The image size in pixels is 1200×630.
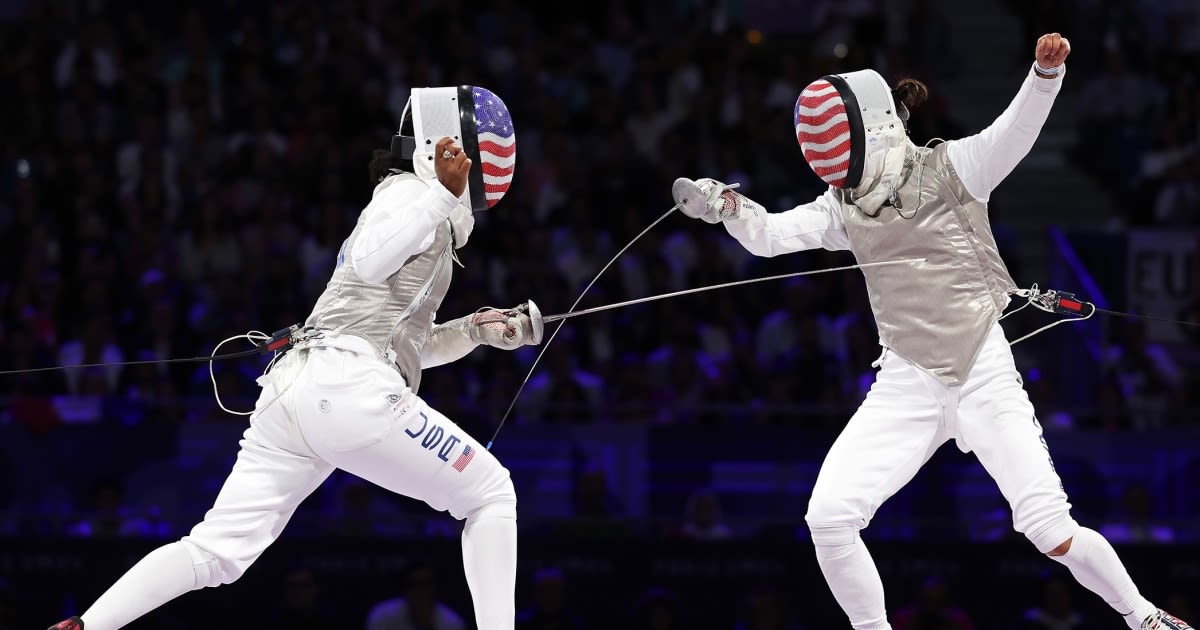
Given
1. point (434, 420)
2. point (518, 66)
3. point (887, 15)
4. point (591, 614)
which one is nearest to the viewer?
point (434, 420)

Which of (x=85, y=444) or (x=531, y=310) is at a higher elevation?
(x=531, y=310)

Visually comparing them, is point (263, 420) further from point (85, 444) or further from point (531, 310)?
point (85, 444)

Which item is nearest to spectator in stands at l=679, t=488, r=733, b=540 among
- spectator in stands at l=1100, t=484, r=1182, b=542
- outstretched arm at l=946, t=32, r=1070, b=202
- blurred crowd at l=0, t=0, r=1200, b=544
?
blurred crowd at l=0, t=0, r=1200, b=544

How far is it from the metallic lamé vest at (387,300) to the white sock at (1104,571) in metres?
1.69

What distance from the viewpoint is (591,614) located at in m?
5.64

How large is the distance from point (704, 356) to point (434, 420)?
Answer: 3631 millimetres

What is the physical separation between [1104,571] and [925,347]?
2.27 feet

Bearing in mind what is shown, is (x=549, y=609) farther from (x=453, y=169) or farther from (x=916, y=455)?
(x=453, y=169)

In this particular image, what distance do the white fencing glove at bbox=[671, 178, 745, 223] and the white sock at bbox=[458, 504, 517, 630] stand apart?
0.97m

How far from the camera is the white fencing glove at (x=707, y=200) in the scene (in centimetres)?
383

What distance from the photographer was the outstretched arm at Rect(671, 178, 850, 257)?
12.6ft

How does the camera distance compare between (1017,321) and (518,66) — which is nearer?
(1017,321)

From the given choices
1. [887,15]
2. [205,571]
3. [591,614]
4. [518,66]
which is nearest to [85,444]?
[591,614]

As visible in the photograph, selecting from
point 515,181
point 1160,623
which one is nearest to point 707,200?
point 1160,623
